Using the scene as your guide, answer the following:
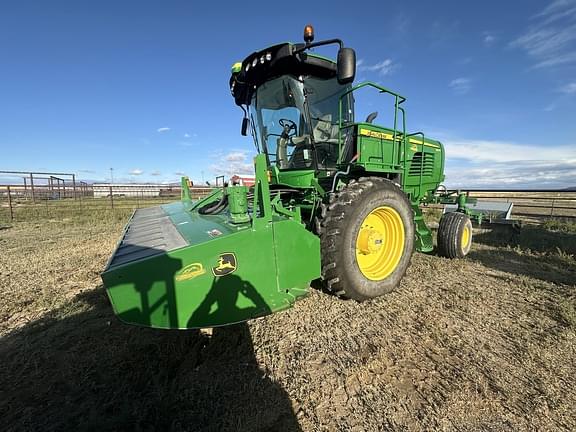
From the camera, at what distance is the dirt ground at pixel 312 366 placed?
1.70m

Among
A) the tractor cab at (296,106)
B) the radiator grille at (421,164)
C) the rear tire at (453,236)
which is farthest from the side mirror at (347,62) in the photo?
the rear tire at (453,236)

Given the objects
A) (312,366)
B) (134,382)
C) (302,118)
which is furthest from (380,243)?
(134,382)

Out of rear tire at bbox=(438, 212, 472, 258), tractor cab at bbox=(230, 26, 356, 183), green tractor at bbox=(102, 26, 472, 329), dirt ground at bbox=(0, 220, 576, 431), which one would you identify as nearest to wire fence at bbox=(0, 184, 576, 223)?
tractor cab at bbox=(230, 26, 356, 183)

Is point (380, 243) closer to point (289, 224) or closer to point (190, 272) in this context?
point (289, 224)

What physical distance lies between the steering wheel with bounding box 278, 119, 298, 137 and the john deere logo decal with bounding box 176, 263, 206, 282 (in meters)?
2.48

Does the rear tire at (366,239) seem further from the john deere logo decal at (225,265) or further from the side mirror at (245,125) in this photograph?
the side mirror at (245,125)

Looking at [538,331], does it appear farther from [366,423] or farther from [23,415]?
[23,415]

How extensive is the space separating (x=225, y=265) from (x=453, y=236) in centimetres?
423

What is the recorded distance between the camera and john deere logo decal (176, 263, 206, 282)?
1866mm

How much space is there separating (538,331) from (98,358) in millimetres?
3781

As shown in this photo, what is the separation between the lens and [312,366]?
2.13 meters

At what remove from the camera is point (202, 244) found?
77.1 inches

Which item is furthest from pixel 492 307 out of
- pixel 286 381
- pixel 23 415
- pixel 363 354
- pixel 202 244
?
pixel 23 415

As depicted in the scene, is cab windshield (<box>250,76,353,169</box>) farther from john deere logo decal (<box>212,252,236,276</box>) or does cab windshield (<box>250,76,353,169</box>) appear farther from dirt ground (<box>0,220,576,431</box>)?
john deere logo decal (<box>212,252,236,276</box>)
